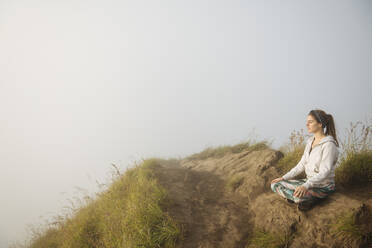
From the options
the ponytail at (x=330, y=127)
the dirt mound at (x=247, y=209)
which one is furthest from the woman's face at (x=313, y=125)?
the dirt mound at (x=247, y=209)

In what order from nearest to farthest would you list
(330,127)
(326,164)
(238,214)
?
(326,164), (330,127), (238,214)

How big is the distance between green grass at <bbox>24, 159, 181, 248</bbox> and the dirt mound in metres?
0.38

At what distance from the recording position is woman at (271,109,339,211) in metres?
2.60

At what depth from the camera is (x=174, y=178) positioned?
19.5ft

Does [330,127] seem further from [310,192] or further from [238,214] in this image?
[238,214]

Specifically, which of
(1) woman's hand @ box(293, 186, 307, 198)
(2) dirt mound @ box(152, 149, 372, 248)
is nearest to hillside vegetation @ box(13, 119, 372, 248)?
(2) dirt mound @ box(152, 149, 372, 248)

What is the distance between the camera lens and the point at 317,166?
278 cm

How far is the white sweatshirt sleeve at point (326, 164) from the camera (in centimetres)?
257

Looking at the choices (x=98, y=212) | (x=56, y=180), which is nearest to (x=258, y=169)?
(x=98, y=212)

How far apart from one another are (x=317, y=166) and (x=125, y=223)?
152 inches

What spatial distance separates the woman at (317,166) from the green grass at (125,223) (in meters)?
2.35

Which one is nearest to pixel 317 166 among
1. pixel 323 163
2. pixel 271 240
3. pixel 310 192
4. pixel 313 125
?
pixel 323 163

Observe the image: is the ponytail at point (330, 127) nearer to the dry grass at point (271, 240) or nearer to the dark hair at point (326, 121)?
the dark hair at point (326, 121)

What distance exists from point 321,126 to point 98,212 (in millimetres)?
5853
